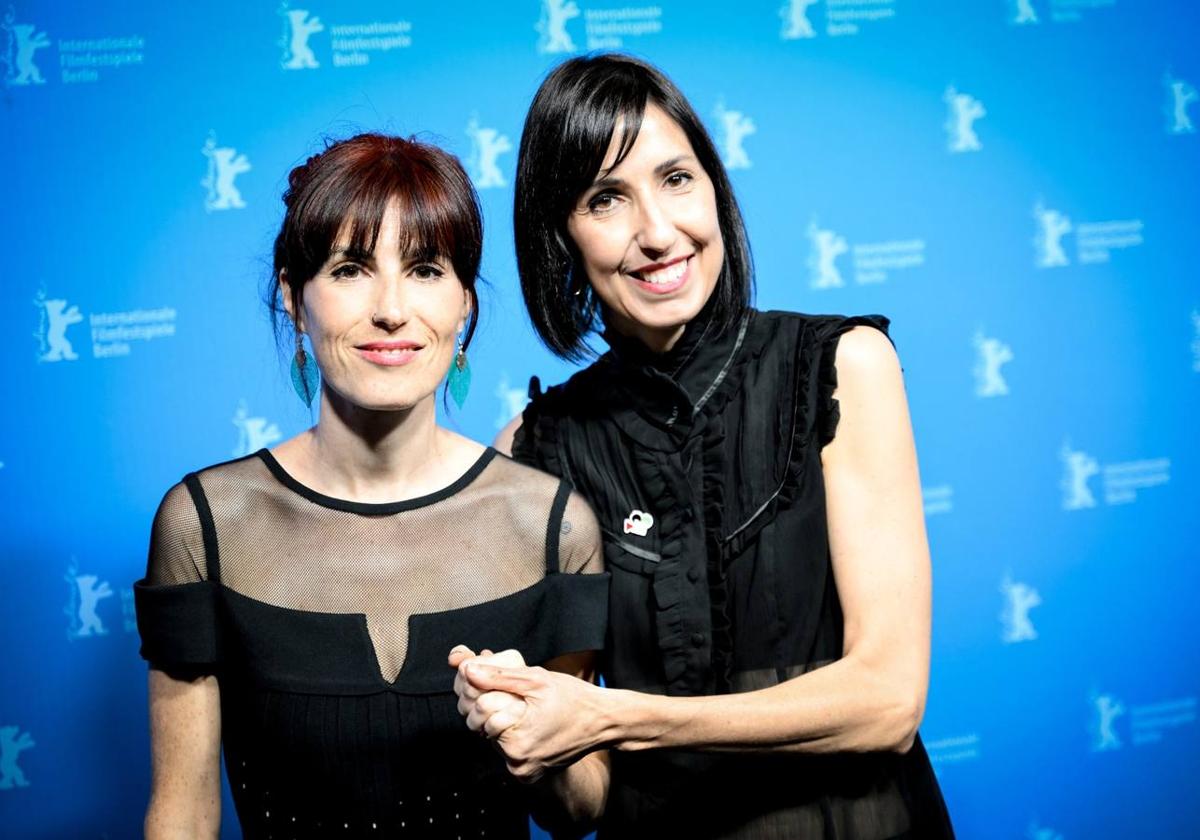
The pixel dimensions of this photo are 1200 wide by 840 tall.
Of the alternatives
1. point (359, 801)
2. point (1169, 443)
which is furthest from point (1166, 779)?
point (359, 801)

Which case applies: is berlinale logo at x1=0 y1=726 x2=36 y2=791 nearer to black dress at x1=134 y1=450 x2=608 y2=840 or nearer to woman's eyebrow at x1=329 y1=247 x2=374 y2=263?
black dress at x1=134 y1=450 x2=608 y2=840

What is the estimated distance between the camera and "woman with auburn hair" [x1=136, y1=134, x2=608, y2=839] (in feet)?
5.06

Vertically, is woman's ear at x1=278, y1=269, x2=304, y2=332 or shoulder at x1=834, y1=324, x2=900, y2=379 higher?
woman's ear at x1=278, y1=269, x2=304, y2=332

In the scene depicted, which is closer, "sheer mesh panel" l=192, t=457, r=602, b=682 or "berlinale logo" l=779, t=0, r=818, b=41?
"sheer mesh panel" l=192, t=457, r=602, b=682

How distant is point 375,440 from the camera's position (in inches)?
63.4

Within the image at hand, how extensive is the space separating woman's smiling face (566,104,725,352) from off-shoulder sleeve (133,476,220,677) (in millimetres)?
650

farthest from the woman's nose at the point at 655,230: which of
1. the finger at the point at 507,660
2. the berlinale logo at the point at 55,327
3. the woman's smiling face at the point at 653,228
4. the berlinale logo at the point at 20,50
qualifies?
the berlinale logo at the point at 20,50

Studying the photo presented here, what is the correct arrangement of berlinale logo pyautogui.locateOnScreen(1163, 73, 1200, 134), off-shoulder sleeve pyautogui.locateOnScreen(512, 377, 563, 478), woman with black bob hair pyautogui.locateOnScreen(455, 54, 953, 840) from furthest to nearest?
berlinale logo pyautogui.locateOnScreen(1163, 73, 1200, 134)
off-shoulder sleeve pyautogui.locateOnScreen(512, 377, 563, 478)
woman with black bob hair pyautogui.locateOnScreen(455, 54, 953, 840)

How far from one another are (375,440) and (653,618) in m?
0.46

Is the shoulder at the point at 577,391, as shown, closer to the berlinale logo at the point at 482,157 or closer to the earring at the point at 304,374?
the earring at the point at 304,374

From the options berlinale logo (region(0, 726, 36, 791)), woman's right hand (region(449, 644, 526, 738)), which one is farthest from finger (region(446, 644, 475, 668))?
berlinale logo (region(0, 726, 36, 791))

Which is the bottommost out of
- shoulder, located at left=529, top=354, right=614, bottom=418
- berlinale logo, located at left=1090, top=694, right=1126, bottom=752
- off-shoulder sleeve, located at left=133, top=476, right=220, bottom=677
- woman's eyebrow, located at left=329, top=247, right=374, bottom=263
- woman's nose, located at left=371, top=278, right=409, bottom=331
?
berlinale logo, located at left=1090, top=694, right=1126, bottom=752

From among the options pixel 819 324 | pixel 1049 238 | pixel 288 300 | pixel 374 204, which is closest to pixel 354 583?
pixel 288 300

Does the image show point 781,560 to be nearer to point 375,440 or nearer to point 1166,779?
point 375,440
